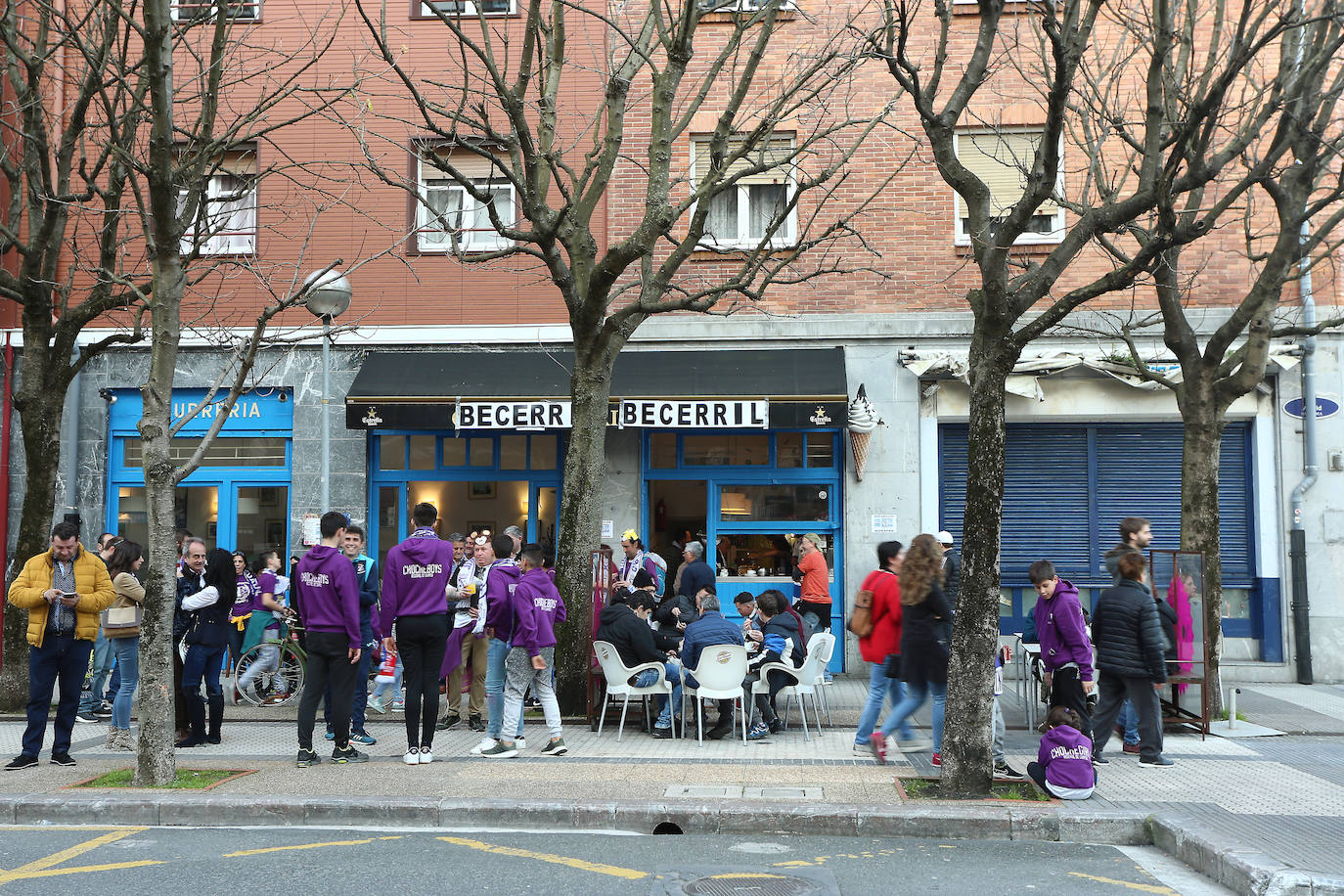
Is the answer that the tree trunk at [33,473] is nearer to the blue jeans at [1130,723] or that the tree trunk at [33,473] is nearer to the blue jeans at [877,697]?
the blue jeans at [877,697]

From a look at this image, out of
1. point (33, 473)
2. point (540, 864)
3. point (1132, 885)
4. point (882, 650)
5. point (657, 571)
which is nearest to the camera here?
point (1132, 885)

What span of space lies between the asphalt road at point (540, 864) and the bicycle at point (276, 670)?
4285 mm

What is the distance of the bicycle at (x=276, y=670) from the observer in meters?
11.3

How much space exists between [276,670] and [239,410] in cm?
477

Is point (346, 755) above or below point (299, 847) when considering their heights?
above

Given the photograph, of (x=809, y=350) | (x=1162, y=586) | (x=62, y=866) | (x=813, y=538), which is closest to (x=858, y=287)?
(x=809, y=350)

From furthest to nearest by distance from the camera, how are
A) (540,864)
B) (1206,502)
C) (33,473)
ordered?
1. (33,473)
2. (1206,502)
3. (540,864)

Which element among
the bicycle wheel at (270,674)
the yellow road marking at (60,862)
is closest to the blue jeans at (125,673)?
the bicycle wheel at (270,674)

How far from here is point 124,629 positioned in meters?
9.20

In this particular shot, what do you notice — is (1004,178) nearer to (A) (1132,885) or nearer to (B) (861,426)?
(B) (861,426)

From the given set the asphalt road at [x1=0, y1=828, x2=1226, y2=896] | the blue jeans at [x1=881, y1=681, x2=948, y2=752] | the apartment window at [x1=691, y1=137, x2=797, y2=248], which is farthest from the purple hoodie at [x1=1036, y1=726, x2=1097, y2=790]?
the apartment window at [x1=691, y1=137, x2=797, y2=248]

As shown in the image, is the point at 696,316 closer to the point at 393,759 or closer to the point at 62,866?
the point at 393,759

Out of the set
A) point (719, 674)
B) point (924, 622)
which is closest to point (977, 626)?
point (924, 622)

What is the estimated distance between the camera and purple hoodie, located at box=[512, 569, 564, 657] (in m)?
8.73
